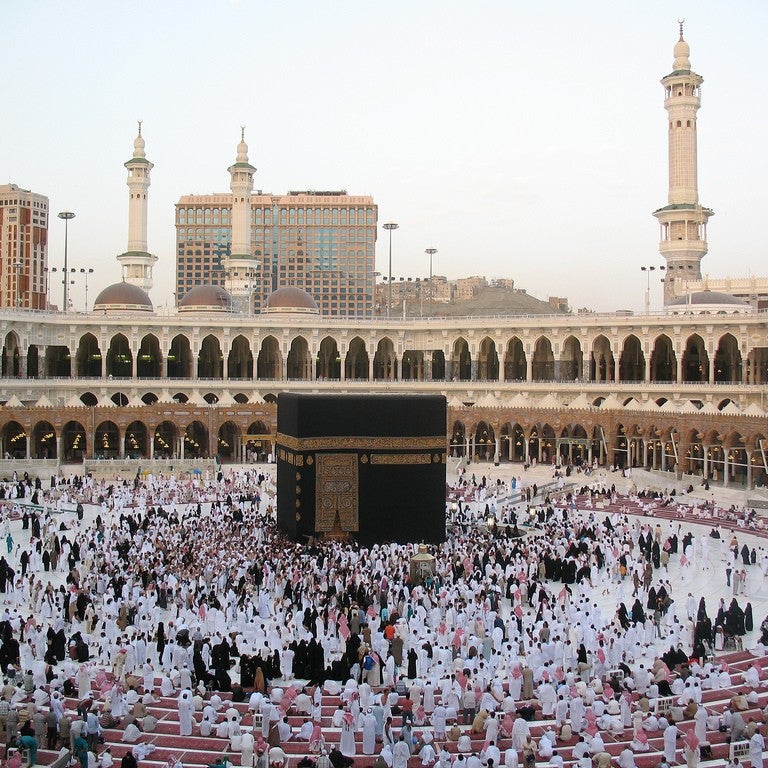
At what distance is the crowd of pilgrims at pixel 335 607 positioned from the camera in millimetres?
11453

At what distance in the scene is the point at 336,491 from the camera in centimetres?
1883

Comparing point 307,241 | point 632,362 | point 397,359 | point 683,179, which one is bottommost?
point 632,362

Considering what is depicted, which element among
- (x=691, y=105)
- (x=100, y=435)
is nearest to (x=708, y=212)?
(x=691, y=105)

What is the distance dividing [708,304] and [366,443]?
25.9m

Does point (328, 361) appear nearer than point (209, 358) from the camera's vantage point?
No

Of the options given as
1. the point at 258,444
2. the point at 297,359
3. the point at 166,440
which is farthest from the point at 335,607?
the point at 297,359

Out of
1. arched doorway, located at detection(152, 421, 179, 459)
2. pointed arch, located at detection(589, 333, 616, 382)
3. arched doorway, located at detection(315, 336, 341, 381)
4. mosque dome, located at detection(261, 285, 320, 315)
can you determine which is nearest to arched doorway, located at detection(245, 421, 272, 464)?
arched doorway, located at detection(152, 421, 179, 459)

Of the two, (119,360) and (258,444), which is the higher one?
(119,360)

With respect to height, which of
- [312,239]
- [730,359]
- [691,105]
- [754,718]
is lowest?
[754,718]

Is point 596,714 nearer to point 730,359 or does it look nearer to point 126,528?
point 126,528

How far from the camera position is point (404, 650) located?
12.4 metres

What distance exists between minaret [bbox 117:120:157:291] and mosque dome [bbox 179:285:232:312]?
4936 millimetres

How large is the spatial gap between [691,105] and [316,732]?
38588 mm

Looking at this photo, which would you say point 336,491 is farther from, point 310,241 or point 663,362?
point 310,241
